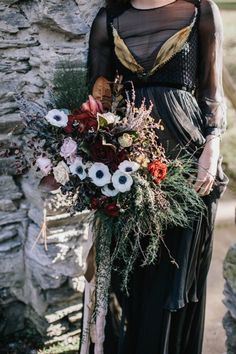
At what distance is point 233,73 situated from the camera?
4.16 m

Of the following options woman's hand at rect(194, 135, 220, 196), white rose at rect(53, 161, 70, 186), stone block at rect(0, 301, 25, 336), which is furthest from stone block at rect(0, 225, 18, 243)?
woman's hand at rect(194, 135, 220, 196)

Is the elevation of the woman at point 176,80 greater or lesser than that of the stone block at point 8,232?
greater

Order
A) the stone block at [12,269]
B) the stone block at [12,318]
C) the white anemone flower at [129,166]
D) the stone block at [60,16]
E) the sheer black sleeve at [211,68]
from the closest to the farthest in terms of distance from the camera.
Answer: the white anemone flower at [129,166] < the sheer black sleeve at [211,68] < the stone block at [60,16] < the stone block at [12,269] < the stone block at [12,318]

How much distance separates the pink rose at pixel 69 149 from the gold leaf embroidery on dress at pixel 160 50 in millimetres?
475

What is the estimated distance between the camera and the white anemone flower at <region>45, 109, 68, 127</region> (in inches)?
89.1

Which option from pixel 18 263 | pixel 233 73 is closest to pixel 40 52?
pixel 18 263

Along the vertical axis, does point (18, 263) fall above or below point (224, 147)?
below

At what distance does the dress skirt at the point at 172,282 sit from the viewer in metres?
2.47

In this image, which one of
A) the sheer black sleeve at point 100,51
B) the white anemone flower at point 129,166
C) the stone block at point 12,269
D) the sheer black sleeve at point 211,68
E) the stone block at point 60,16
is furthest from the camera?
the stone block at point 12,269

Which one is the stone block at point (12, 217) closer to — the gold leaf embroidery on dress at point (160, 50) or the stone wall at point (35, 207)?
the stone wall at point (35, 207)

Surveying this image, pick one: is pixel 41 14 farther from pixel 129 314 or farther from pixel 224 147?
pixel 224 147

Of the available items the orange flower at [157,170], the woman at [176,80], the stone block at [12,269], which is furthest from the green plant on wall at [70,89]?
the stone block at [12,269]

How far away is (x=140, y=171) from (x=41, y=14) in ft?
3.65

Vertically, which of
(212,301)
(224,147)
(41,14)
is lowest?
(212,301)
